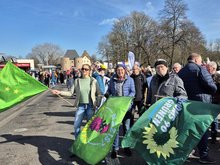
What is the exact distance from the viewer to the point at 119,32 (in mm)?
64625

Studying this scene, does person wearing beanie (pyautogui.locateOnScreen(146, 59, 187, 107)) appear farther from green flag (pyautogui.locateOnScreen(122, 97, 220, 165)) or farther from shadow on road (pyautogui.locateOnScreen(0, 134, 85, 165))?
shadow on road (pyautogui.locateOnScreen(0, 134, 85, 165))

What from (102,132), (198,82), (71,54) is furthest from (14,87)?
(71,54)

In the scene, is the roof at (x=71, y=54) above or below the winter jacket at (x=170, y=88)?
above

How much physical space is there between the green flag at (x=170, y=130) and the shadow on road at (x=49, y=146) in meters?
1.63

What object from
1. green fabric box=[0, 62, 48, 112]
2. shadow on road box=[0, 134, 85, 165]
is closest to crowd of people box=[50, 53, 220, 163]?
shadow on road box=[0, 134, 85, 165]

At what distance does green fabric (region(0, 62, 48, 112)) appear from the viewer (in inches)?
242

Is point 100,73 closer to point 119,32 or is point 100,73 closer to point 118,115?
point 118,115

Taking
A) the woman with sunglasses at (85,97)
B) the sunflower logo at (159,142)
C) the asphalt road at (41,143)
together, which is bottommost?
the asphalt road at (41,143)

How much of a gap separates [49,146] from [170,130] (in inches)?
133

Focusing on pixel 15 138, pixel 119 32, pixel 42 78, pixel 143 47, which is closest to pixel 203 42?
pixel 143 47

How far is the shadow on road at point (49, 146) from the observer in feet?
18.1

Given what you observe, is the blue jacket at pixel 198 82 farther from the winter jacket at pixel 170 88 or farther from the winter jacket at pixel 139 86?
the winter jacket at pixel 139 86

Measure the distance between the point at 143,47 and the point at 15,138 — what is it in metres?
56.6

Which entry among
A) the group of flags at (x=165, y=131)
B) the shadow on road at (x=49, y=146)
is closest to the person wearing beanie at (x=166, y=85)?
the group of flags at (x=165, y=131)
